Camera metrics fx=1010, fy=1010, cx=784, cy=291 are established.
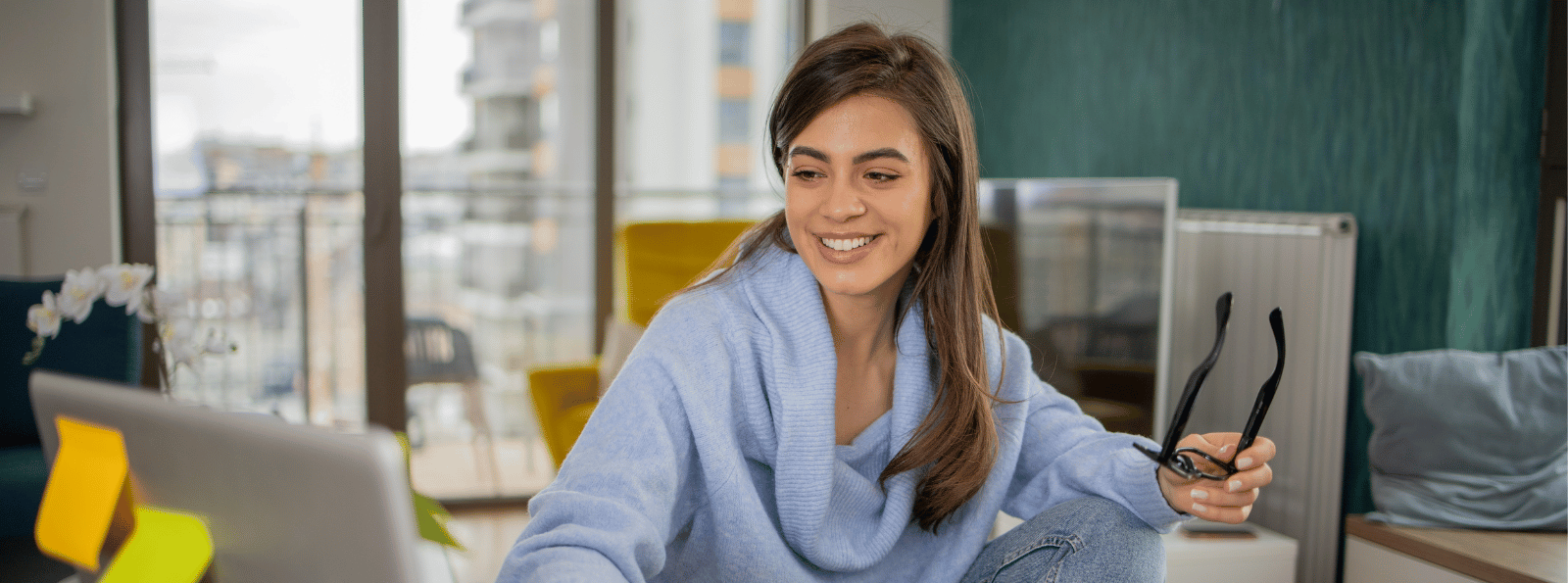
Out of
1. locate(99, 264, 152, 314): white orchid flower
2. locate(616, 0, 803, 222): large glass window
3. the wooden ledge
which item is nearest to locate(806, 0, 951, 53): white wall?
locate(616, 0, 803, 222): large glass window

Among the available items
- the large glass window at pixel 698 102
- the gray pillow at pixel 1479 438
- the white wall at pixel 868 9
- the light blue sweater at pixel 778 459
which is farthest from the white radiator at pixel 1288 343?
the large glass window at pixel 698 102

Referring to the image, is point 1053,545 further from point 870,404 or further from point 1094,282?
point 1094,282

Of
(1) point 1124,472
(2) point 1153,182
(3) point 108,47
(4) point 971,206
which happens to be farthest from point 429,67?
(1) point 1124,472

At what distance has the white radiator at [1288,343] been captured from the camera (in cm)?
208

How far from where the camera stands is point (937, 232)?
1244 mm

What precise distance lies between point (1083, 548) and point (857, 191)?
0.45 m

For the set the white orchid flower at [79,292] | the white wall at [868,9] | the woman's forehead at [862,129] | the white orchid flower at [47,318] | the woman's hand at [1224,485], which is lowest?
the woman's hand at [1224,485]

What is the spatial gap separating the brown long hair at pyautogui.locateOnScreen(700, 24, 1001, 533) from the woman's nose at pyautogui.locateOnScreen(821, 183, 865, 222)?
3.6 inches

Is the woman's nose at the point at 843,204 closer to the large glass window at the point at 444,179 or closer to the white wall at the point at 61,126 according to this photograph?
the large glass window at the point at 444,179

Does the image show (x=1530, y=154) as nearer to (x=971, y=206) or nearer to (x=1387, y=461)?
(x=1387, y=461)

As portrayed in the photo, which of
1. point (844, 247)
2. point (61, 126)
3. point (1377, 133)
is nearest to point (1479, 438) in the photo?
point (1377, 133)

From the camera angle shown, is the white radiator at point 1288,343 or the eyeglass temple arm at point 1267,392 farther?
the white radiator at point 1288,343

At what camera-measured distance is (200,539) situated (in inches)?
22.1

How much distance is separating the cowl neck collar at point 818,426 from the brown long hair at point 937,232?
0.02 metres
